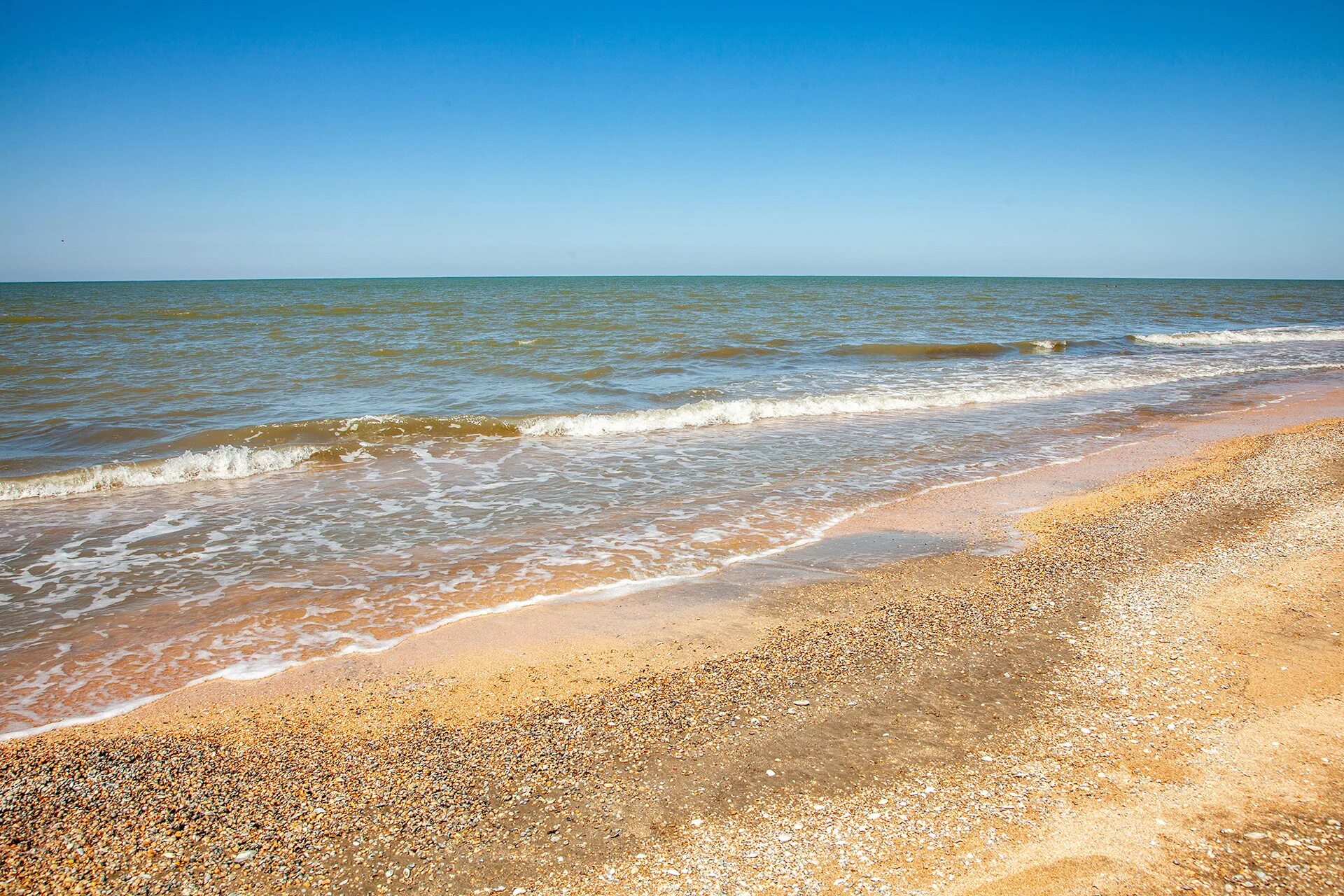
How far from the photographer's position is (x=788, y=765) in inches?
133

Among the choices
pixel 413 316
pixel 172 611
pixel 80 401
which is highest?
pixel 413 316

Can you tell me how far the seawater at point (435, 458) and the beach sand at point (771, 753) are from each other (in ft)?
3.11

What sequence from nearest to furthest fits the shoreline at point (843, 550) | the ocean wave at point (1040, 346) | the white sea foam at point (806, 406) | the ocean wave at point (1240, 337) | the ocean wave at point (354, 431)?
the shoreline at point (843, 550) → the ocean wave at point (354, 431) → the white sea foam at point (806, 406) → the ocean wave at point (1040, 346) → the ocean wave at point (1240, 337)

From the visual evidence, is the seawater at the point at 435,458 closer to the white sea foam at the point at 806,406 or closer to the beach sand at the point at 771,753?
the white sea foam at the point at 806,406

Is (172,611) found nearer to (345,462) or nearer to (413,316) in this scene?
(345,462)

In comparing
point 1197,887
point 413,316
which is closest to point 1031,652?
point 1197,887

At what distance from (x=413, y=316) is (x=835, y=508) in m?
33.2

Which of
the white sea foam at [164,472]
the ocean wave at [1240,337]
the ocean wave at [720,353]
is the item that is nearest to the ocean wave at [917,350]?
the ocean wave at [720,353]

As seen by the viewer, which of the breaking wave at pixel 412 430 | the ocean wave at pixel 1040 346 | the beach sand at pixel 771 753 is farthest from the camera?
the ocean wave at pixel 1040 346

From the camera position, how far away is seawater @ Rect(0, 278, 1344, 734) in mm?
5590

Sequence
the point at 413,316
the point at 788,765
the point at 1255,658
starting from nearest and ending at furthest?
the point at 788,765 < the point at 1255,658 < the point at 413,316

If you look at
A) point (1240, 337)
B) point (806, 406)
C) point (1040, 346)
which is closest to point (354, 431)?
point (806, 406)

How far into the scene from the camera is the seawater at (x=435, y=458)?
5590 mm

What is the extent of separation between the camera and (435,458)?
1104 cm
